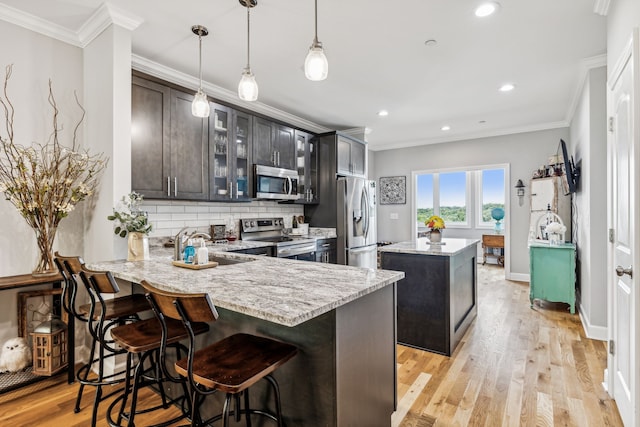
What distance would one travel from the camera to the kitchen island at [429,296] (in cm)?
282

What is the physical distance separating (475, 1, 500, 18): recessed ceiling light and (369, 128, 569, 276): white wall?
4064mm

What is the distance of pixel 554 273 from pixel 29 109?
18.0ft

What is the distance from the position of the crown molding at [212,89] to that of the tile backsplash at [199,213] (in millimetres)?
1215

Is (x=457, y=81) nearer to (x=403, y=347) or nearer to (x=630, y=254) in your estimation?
(x=630, y=254)

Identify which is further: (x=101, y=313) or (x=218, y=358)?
(x=101, y=313)

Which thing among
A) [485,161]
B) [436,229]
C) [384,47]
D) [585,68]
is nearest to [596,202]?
[585,68]

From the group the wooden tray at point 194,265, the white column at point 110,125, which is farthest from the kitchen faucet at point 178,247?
the white column at point 110,125

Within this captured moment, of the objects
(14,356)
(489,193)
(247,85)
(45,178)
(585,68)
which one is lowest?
(14,356)

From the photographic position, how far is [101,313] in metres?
1.87

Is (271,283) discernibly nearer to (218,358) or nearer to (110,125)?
(218,358)

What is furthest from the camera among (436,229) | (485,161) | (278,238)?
(485,161)

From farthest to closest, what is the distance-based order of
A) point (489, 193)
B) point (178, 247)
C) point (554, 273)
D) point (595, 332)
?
point (489, 193) < point (554, 273) < point (595, 332) < point (178, 247)

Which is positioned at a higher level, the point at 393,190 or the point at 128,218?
the point at 393,190

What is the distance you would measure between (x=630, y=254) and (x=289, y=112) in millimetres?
3955
